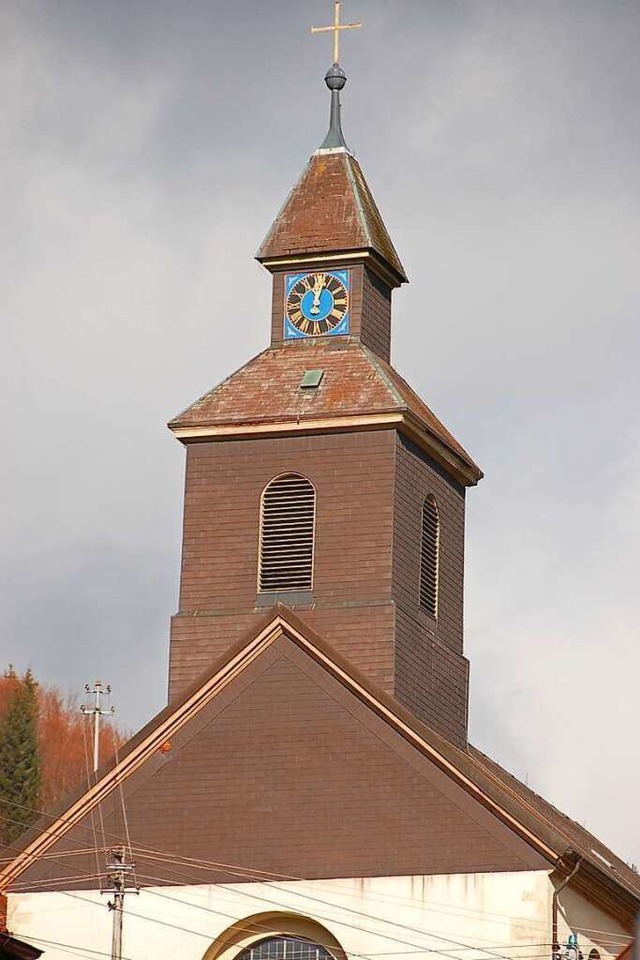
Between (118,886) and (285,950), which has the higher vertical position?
(118,886)

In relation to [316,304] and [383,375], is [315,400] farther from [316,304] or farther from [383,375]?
[316,304]

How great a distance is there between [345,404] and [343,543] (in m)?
3.06

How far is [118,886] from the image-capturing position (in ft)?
168

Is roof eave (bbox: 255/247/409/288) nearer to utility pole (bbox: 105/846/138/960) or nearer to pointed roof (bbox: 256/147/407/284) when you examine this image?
pointed roof (bbox: 256/147/407/284)

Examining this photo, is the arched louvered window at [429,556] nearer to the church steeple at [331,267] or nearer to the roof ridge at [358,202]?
the church steeple at [331,267]

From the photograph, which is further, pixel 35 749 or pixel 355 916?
pixel 35 749

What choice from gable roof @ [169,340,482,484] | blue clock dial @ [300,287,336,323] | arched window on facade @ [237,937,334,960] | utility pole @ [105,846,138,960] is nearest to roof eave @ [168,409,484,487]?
gable roof @ [169,340,482,484]

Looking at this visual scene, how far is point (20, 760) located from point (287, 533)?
5188 cm

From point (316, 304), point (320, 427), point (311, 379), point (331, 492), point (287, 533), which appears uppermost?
point (316, 304)

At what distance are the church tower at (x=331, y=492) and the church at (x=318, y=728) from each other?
0.06 m

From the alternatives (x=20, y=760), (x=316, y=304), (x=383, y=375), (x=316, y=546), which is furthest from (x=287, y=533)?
(x=20, y=760)

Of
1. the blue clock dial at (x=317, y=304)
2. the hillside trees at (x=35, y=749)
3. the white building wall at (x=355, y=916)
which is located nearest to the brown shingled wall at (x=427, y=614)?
the blue clock dial at (x=317, y=304)

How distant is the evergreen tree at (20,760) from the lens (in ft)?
337

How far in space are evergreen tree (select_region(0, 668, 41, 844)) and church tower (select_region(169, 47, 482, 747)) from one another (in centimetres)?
4280
